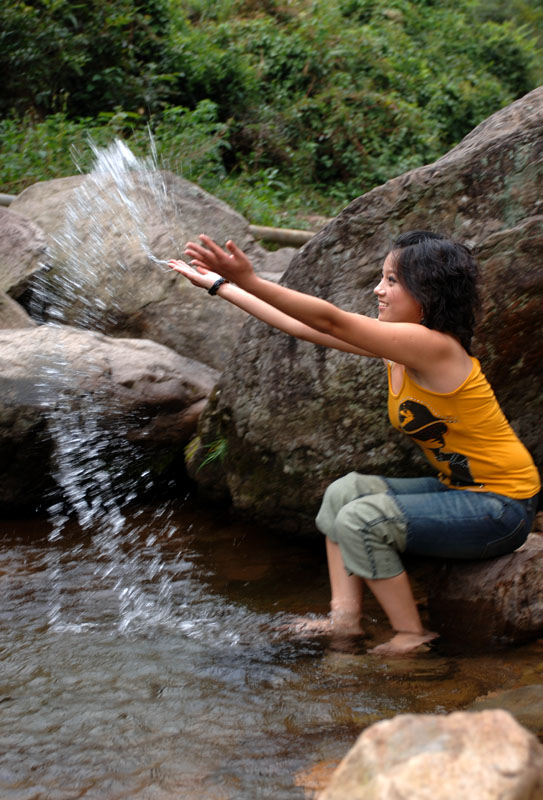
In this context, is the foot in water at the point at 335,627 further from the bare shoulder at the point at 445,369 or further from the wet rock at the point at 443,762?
the wet rock at the point at 443,762

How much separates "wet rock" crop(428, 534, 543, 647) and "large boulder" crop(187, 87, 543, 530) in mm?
611

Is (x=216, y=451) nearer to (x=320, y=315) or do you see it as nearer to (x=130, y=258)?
(x=320, y=315)

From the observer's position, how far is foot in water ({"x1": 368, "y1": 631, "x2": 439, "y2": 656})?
8.91 ft

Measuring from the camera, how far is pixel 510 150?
3268 mm

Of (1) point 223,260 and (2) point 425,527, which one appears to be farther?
(2) point 425,527

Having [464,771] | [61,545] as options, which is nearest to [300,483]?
[61,545]

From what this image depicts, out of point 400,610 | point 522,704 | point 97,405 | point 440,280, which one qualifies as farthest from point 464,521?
point 97,405

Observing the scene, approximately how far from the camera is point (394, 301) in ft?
9.00

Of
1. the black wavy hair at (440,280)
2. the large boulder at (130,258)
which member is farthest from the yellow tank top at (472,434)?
the large boulder at (130,258)

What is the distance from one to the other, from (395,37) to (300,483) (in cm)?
1341

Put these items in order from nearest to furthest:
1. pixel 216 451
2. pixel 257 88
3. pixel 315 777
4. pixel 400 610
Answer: pixel 315 777 < pixel 400 610 < pixel 216 451 < pixel 257 88

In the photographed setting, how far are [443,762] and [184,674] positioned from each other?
5.02 feet

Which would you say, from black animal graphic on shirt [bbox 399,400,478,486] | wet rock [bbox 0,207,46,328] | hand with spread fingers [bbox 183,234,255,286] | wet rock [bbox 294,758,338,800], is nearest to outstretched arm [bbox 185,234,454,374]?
hand with spread fingers [bbox 183,234,255,286]

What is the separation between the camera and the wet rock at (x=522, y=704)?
205 centimetres
